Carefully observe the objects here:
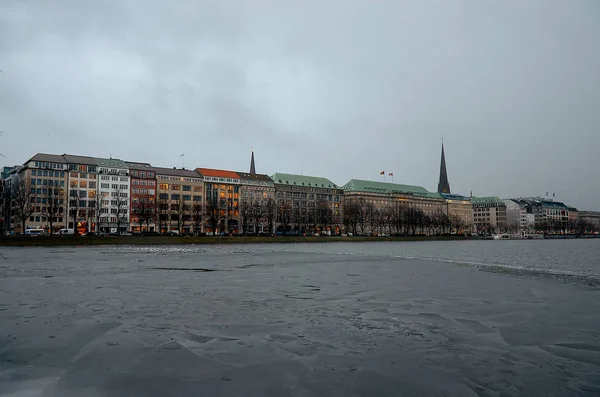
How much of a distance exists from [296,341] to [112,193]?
518ft

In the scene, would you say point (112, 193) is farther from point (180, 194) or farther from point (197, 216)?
point (197, 216)

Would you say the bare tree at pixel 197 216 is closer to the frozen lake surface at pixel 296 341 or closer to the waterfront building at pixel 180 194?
the waterfront building at pixel 180 194

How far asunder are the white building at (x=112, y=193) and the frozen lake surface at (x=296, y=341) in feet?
458

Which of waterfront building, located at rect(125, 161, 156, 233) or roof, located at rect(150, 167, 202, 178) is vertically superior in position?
roof, located at rect(150, 167, 202, 178)

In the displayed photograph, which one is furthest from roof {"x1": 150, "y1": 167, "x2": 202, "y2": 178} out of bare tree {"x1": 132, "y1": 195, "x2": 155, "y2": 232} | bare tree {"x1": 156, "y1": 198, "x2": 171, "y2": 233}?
bare tree {"x1": 132, "y1": 195, "x2": 155, "y2": 232}

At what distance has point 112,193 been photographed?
520 ft

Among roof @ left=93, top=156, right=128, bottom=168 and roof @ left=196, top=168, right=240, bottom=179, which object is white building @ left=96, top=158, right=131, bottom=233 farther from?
roof @ left=196, top=168, right=240, bottom=179

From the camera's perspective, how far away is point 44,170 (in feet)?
481

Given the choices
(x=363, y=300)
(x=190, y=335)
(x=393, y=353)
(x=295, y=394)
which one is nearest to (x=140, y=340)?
(x=190, y=335)

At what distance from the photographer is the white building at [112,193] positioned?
157375 mm

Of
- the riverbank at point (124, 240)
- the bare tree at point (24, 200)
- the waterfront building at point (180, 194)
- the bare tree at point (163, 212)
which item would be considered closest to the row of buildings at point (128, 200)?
the waterfront building at point (180, 194)

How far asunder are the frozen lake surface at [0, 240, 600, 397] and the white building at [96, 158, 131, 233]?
140 m

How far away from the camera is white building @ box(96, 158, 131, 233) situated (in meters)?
157

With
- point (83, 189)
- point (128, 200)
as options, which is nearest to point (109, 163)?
point (83, 189)
